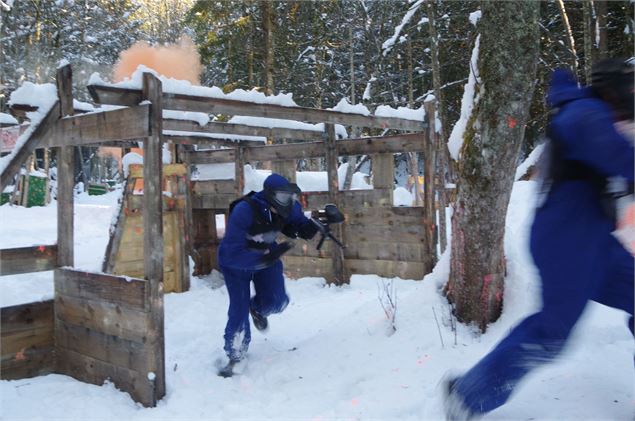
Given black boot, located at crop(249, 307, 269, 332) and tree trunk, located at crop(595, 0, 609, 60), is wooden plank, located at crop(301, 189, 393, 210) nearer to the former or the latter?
black boot, located at crop(249, 307, 269, 332)

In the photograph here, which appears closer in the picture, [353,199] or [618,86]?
[618,86]

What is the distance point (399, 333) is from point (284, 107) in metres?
2.89

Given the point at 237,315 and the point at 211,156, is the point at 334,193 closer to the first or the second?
the point at 211,156

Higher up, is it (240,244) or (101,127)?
(101,127)

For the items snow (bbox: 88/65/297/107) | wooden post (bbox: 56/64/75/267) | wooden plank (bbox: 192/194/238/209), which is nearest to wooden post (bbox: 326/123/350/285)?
wooden plank (bbox: 192/194/238/209)

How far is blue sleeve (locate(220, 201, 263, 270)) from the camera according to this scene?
16.0ft

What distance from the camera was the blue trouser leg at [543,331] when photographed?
2.48 m

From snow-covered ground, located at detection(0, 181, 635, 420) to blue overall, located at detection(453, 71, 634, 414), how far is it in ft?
0.61

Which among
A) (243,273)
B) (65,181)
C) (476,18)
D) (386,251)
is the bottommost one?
(386,251)

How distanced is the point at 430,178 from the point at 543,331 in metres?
5.36

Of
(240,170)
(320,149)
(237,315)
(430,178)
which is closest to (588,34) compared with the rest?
(430,178)

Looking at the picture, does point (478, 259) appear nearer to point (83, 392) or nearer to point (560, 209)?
point (560, 209)

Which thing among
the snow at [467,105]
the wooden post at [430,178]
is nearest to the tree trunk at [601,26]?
the wooden post at [430,178]

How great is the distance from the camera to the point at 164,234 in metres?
8.55
